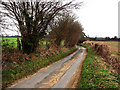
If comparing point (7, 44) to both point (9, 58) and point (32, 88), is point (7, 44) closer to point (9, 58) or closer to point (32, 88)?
point (9, 58)

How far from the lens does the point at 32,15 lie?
12.8 meters

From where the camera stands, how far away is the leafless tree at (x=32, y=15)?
38.5 feet

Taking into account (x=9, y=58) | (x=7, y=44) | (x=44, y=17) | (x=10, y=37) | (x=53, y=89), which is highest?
(x=44, y=17)

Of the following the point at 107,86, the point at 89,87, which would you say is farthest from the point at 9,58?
the point at 107,86

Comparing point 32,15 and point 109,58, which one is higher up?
point 32,15

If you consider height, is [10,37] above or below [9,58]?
above

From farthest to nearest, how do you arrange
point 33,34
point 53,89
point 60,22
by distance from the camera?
point 60,22, point 33,34, point 53,89

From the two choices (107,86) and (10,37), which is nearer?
(107,86)

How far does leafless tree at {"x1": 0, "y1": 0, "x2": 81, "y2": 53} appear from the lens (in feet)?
38.5

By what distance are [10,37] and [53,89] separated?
301 inches

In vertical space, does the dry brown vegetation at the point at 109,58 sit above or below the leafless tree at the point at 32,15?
below

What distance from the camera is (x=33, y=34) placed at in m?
12.7

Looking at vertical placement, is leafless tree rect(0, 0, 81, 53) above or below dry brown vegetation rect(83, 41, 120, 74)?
above

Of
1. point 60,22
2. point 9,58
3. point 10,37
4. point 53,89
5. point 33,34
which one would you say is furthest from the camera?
point 60,22
